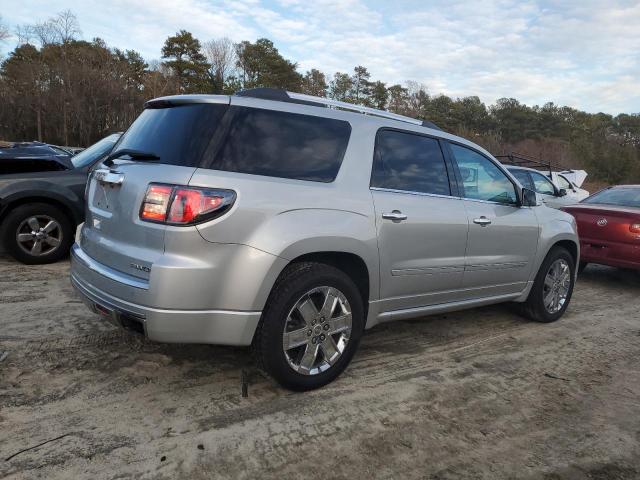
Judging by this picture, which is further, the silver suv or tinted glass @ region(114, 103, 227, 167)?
tinted glass @ region(114, 103, 227, 167)

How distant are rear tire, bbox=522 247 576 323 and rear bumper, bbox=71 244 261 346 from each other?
3.32 metres

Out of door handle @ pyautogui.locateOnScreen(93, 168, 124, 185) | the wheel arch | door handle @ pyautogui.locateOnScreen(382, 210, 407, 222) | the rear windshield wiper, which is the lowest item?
the wheel arch

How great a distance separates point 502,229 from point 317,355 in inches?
85.5

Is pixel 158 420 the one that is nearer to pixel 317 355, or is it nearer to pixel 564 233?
pixel 317 355

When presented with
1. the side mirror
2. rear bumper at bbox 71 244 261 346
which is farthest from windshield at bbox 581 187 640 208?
rear bumper at bbox 71 244 261 346

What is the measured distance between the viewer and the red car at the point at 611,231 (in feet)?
21.4

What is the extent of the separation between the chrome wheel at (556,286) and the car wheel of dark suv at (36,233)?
5491 millimetres

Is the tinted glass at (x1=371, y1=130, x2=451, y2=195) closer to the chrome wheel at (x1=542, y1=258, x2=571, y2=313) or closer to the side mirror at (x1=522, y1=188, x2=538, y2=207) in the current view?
the side mirror at (x1=522, y1=188, x2=538, y2=207)

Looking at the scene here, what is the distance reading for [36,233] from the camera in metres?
6.03

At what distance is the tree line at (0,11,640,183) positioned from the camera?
3994 cm

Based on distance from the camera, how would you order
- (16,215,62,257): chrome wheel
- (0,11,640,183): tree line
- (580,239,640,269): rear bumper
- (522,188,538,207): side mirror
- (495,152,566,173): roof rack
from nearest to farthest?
1. (522,188,538,207): side mirror
2. (16,215,62,257): chrome wheel
3. (580,239,640,269): rear bumper
4. (495,152,566,173): roof rack
5. (0,11,640,183): tree line

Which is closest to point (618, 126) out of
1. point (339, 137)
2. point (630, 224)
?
point (630, 224)

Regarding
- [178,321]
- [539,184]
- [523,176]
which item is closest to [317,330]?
[178,321]

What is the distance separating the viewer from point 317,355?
10.7ft
